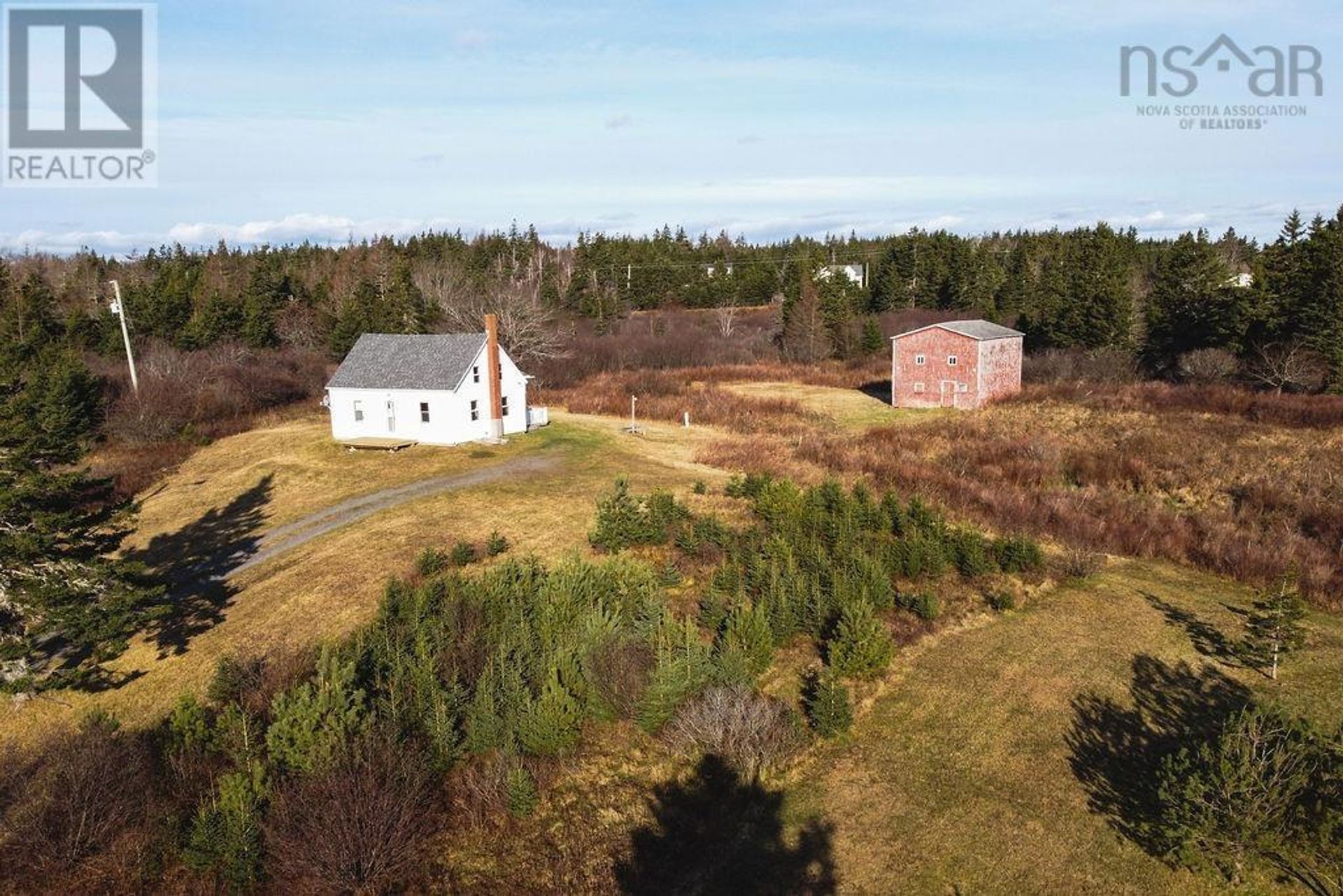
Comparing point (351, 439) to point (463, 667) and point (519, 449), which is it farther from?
point (463, 667)

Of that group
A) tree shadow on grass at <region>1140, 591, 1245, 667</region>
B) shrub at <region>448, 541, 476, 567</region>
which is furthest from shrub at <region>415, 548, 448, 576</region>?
tree shadow on grass at <region>1140, 591, 1245, 667</region>

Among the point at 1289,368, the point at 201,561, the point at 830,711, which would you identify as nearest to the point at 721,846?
the point at 830,711

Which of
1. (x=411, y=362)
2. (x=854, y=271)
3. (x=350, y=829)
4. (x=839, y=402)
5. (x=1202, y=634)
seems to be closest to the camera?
(x=350, y=829)

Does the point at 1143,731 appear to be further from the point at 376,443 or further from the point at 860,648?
the point at 376,443

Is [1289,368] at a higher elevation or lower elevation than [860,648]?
higher

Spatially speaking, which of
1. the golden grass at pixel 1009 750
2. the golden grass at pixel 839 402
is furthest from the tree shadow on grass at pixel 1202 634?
the golden grass at pixel 839 402

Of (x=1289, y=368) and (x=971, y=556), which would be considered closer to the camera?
(x=971, y=556)

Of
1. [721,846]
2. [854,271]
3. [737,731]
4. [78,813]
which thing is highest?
[854,271]
